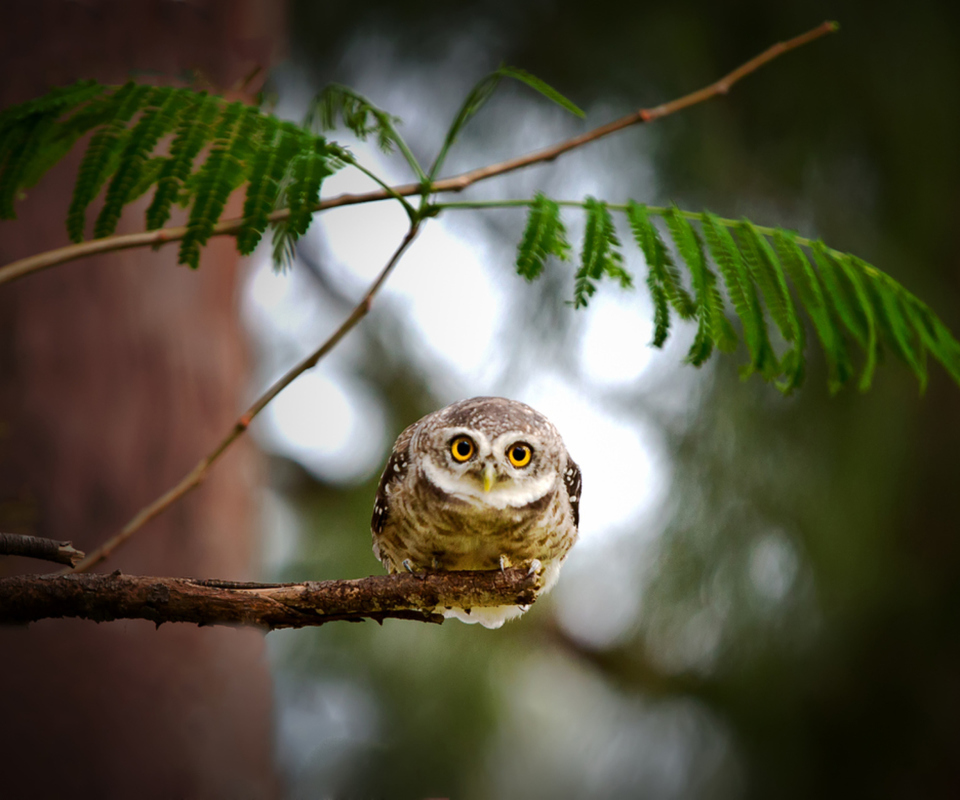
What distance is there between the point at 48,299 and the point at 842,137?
123 inches

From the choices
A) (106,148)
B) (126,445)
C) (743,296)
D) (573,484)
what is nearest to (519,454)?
(573,484)

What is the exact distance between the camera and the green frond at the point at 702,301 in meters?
0.99

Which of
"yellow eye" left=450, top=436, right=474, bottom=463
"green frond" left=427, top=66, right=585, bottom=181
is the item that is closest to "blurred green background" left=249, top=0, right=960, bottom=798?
"green frond" left=427, top=66, right=585, bottom=181

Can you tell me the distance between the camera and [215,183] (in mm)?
1033

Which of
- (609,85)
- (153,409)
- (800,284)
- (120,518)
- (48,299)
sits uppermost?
(609,85)

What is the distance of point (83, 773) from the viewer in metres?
2.26

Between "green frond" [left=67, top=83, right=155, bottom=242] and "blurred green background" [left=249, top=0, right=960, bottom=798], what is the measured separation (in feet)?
6.87

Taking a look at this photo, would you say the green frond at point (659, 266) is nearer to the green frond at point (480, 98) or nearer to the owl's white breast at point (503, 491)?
the green frond at point (480, 98)

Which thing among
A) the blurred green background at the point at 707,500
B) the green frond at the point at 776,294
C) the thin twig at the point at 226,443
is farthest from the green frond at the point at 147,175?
the blurred green background at the point at 707,500

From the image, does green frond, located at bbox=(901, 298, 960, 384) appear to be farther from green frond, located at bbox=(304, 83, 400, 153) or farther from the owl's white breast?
green frond, located at bbox=(304, 83, 400, 153)

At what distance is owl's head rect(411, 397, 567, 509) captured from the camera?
1.06 metres

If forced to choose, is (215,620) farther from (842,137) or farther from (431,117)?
(842,137)

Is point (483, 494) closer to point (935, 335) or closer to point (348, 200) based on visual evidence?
point (348, 200)

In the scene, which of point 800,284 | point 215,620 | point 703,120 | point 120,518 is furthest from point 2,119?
point 703,120
